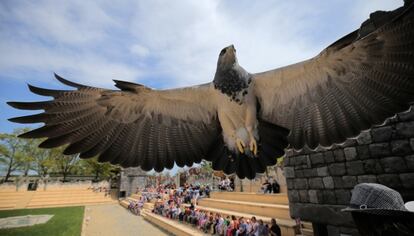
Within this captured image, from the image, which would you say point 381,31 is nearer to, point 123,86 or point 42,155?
point 123,86

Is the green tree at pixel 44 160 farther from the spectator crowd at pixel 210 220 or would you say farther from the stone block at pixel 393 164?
the stone block at pixel 393 164

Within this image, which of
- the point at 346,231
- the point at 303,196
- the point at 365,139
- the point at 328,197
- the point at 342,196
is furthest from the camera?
the point at 303,196

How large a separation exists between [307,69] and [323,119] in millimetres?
733

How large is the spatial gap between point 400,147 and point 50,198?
3918cm

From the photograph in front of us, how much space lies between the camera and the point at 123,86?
10.9 ft

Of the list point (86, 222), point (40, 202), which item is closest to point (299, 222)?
point (86, 222)

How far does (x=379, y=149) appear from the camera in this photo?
6.09 meters

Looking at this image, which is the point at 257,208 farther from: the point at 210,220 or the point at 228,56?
the point at 228,56

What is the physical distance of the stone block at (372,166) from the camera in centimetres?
607

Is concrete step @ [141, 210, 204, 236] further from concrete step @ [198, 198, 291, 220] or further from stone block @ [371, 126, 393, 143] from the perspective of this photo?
stone block @ [371, 126, 393, 143]

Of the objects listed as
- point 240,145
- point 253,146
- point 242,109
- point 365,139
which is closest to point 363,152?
point 365,139

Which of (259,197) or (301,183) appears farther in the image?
(259,197)

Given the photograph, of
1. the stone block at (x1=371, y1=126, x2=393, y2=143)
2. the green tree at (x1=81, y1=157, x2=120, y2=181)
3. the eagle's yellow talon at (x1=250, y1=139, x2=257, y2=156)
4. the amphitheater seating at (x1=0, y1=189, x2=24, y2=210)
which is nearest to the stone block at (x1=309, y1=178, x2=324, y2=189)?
the stone block at (x1=371, y1=126, x2=393, y2=143)

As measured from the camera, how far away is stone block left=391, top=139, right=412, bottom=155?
5543 millimetres
